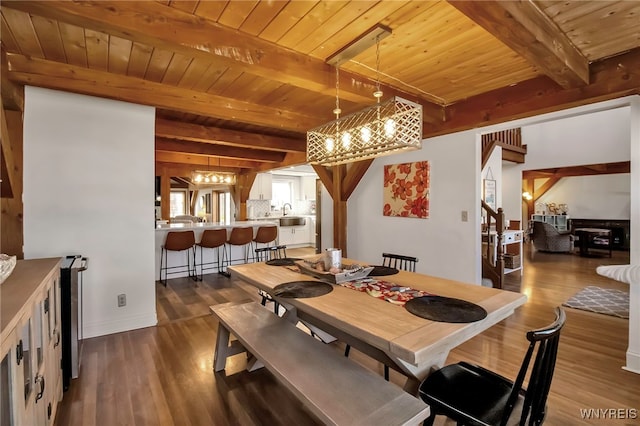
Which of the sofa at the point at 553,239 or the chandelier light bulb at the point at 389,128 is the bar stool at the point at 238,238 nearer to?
the chandelier light bulb at the point at 389,128

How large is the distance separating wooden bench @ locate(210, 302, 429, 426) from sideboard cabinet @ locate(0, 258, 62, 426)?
0.99m

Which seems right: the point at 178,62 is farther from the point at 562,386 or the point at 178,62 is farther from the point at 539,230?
the point at 539,230

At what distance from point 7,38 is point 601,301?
666cm

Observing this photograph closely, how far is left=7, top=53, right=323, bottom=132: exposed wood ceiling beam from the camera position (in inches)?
96.9

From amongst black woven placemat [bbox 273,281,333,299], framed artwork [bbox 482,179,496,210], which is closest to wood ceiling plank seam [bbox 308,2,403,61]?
black woven placemat [bbox 273,281,333,299]

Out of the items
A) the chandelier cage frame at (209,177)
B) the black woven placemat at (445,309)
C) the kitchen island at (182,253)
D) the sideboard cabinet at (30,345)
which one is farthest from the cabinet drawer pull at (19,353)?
the chandelier cage frame at (209,177)

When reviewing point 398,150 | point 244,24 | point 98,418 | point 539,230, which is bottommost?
point 98,418

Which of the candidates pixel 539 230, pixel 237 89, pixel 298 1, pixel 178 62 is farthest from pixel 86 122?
pixel 539 230

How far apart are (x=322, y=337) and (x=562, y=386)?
1.86 metres

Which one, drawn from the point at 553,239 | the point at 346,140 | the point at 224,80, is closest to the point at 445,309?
the point at 346,140

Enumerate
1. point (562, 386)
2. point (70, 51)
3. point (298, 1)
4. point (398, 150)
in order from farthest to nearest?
point (70, 51) → point (562, 386) → point (398, 150) → point (298, 1)

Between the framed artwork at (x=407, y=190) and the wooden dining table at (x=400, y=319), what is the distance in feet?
6.48

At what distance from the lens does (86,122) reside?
114 inches

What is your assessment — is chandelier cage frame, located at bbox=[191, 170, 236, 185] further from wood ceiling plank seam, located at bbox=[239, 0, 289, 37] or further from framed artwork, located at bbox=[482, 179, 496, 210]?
framed artwork, located at bbox=[482, 179, 496, 210]
